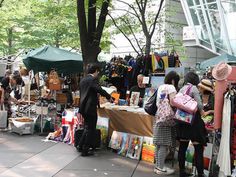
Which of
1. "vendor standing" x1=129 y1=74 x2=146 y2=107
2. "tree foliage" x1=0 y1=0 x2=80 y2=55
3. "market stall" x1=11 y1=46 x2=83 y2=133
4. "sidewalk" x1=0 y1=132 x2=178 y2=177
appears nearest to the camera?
"sidewalk" x1=0 y1=132 x2=178 y2=177

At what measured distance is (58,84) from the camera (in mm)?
11016

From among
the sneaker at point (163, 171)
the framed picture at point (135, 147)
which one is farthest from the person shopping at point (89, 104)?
the sneaker at point (163, 171)

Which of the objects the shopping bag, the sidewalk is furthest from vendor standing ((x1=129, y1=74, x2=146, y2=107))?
the shopping bag

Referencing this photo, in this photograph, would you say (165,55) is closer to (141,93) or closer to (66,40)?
(141,93)

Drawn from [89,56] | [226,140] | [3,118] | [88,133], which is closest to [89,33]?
[89,56]

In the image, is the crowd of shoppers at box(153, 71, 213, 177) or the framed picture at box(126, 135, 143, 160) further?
the framed picture at box(126, 135, 143, 160)

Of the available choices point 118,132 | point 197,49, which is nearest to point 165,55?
point 118,132

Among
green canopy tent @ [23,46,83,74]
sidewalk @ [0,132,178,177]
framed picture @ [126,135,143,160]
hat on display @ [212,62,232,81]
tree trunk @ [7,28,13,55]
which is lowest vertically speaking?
sidewalk @ [0,132,178,177]

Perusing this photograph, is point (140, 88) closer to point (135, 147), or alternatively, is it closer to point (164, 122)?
point (135, 147)

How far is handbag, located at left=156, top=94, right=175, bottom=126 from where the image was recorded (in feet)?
21.3

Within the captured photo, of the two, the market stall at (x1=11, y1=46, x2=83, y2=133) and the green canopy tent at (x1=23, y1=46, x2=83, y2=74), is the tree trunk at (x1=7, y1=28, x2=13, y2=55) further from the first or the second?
the green canopy tent at (x1=23, y1=46, x2=83, y2=74)

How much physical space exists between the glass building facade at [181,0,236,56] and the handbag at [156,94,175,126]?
1909 centimetres

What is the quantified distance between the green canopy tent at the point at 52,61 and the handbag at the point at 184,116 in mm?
5911

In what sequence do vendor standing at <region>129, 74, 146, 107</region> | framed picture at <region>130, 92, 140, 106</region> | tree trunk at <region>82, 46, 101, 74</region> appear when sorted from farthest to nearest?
tree trunk at <region>82, 46, 101, 74</region>
vendor standing at <region>129, 74, 146, 107</region>
framed picture at <region>130, 92, 140, 106</region>
